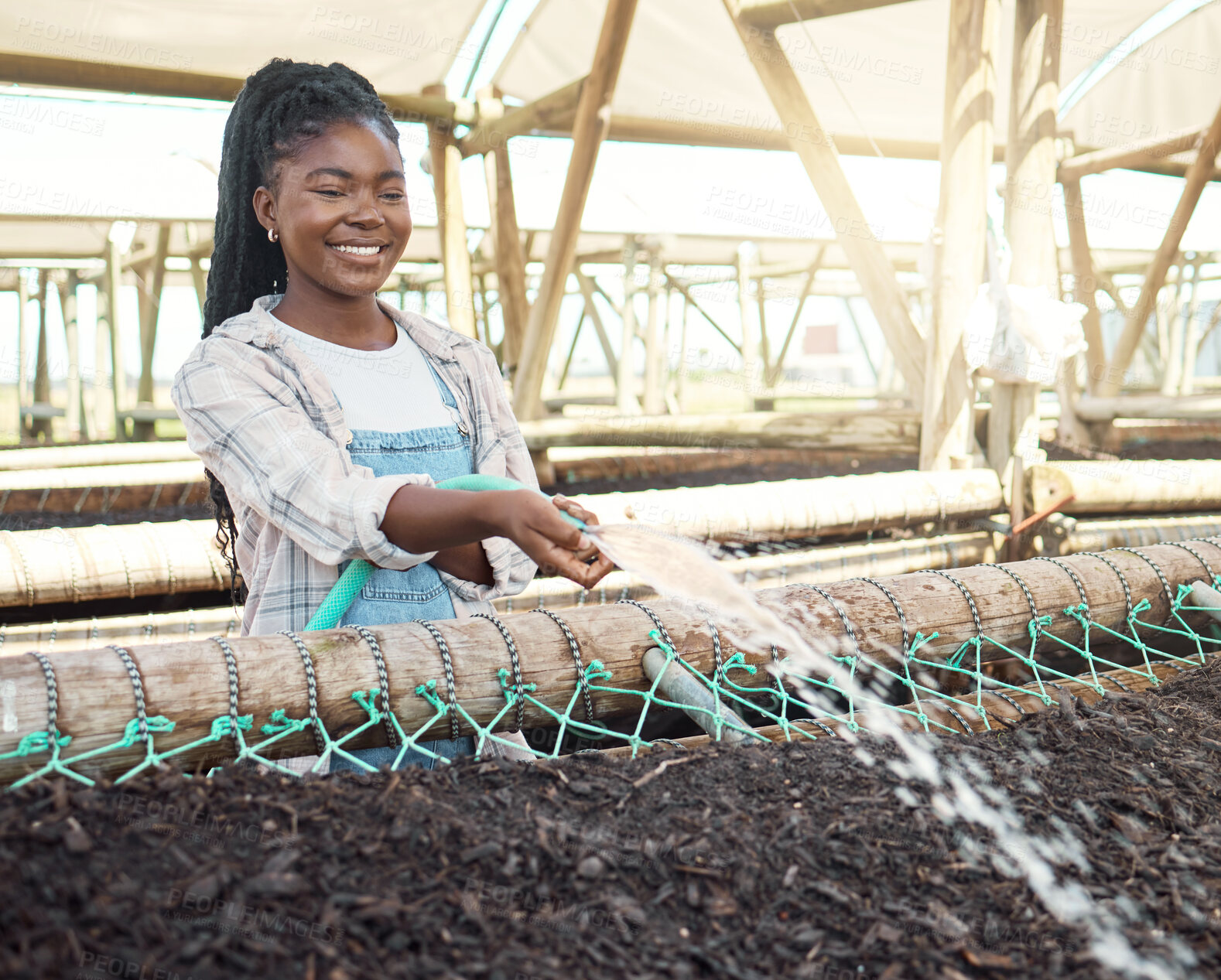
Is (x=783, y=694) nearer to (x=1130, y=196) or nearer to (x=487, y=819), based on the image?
(x=487, y=819)


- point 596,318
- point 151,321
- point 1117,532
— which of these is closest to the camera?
point 1117,532

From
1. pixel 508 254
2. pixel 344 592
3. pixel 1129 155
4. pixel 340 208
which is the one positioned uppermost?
pixel 1129 155

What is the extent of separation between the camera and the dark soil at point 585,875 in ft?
2.95

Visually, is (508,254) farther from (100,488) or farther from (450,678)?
(450,678)

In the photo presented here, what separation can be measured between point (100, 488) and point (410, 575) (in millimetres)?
3791

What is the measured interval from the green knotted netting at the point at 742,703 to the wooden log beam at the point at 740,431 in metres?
1.86

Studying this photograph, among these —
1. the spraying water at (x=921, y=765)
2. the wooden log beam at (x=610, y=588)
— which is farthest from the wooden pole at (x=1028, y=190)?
the spraying water at (x=921, y=765)

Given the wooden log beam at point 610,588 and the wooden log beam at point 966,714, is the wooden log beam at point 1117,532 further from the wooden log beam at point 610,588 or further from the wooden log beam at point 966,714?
the wooden log beam at point 966,714

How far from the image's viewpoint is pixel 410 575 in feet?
5.51

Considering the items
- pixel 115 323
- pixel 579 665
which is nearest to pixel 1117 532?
pixel 579 665

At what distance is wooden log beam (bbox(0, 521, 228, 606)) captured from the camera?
2.82 metres

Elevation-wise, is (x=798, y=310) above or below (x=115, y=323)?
above

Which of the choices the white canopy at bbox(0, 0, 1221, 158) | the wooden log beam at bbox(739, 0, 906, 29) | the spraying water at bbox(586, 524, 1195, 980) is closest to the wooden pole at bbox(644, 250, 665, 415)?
the white canopy at bbox(0, 0, 1221, 158)

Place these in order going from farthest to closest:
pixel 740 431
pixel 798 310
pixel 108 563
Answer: pixel 798 310 < pixel 740 431 < pixel 108 563
